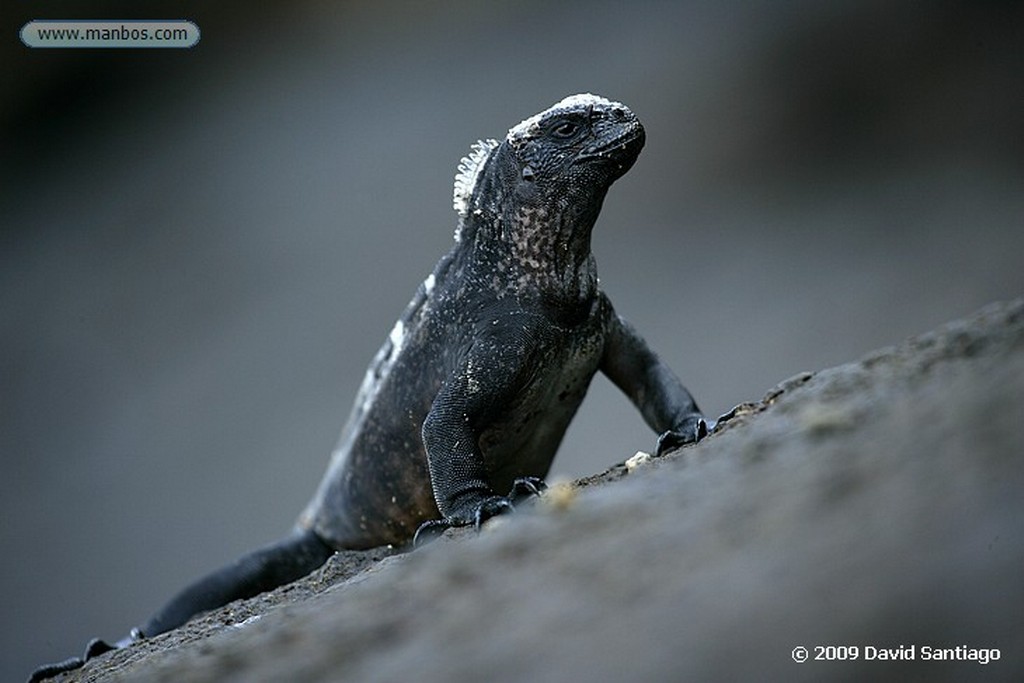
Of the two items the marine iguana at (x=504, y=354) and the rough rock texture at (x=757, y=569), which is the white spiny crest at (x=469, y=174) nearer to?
the marine iguana at (x=504, y=354)

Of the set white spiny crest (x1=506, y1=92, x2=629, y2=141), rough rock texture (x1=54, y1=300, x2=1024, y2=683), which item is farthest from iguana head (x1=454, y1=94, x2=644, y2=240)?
rough rock texture (x1=54, y1=300, x2=1024, y2=683)

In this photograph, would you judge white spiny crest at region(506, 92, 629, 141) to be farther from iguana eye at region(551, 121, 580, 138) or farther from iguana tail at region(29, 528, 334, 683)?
iguana tail at region(29, 528, 334, 683)

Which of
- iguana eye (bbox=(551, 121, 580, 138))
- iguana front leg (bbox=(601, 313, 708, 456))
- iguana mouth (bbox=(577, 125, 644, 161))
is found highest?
iguana eye (bbox=(551, 121, 580, 138))

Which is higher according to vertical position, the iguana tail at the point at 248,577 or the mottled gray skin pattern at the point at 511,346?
the mottled gray skin pattern at the point at 511,346

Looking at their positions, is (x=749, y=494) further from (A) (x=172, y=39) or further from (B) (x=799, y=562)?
(A) (x=172, y=39)

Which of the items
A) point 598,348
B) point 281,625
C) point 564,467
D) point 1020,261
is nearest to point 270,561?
point 598,348

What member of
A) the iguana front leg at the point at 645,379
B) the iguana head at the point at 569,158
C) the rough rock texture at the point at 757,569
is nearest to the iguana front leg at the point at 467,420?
the iguana head at the point at 569,158

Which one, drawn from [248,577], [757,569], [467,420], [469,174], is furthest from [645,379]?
[757,569]
